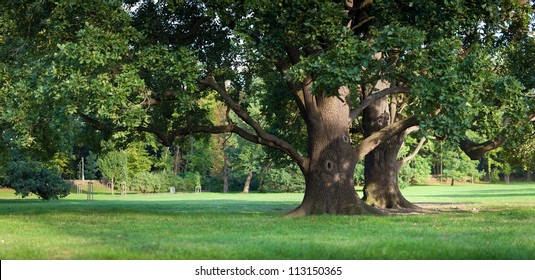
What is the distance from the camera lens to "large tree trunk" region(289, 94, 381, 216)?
24.0 meters

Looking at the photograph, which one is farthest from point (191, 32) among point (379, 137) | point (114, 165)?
point (114, 165)

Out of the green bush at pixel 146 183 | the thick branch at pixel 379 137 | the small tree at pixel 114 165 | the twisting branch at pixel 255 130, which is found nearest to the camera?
the twisting branch at pixel 255 130

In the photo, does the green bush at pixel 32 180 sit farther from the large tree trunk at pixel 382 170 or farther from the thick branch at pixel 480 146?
the thick branch at pixel 480 146

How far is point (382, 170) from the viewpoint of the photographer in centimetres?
3225

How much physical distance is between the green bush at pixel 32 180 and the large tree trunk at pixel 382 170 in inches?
751

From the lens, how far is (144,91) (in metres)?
23.1

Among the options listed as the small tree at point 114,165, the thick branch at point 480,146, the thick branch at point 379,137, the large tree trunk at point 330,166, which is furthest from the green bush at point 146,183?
the thick branch at point 379,137

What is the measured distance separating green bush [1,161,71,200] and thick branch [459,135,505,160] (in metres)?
23.1

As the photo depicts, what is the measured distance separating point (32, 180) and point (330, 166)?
22770mm

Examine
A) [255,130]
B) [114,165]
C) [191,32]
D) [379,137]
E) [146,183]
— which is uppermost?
[191,32]

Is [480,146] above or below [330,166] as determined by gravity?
above

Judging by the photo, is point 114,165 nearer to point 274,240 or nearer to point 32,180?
point 32,180

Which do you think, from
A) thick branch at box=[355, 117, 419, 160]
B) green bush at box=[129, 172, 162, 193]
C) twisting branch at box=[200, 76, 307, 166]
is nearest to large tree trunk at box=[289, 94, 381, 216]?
thick branch at box=[355, 117, 419, 160]

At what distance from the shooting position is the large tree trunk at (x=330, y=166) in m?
24.0
